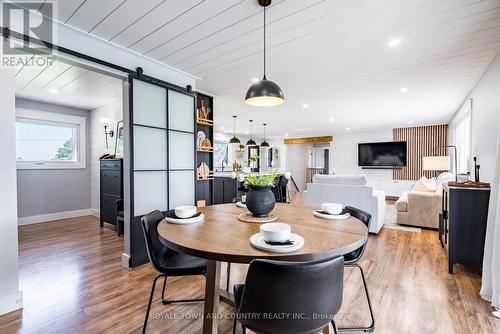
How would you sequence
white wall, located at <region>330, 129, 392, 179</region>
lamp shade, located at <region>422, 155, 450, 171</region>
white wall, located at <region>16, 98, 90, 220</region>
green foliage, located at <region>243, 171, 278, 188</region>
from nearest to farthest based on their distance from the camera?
green foliage, located at <region>243, 171, 278, 188</region> → white wall, located at <region>16, 98, 90, 220</region> → lamp shade, located at <region>422, 155, 450, 171</region> → white wall, located at <region>330, 129, 392, 179</region>

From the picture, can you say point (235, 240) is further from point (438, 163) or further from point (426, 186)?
point (438, 163)

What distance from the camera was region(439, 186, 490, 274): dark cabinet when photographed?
8.00ft

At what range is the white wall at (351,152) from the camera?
8.55 meters

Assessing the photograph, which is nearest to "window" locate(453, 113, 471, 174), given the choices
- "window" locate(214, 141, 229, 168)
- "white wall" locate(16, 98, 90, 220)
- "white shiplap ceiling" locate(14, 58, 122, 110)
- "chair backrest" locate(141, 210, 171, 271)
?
"chair backrest" locate(141, 210, 171, 271)

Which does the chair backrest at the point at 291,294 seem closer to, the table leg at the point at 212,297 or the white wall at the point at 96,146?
the table leg at the point at 212,297

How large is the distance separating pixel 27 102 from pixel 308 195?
5853mm

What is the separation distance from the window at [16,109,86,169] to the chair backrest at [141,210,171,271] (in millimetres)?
4584

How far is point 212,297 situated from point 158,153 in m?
2.10

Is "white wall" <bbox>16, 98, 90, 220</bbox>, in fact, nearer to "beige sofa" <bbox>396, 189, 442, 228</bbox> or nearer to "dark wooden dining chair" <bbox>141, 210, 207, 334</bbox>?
"dark wooden dining chair" <bbox>141, 210, 207, 334</bbox>

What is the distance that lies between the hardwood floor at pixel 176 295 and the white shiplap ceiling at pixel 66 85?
2.38 metres

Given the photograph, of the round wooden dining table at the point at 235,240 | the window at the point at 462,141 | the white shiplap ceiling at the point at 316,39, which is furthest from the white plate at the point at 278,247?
the window at the point at 462,141

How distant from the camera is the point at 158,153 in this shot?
301 cm

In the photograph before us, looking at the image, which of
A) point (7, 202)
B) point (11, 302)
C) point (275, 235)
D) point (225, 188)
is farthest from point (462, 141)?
point (11, 302)

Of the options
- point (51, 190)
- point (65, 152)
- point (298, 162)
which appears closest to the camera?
point (51, 190)
